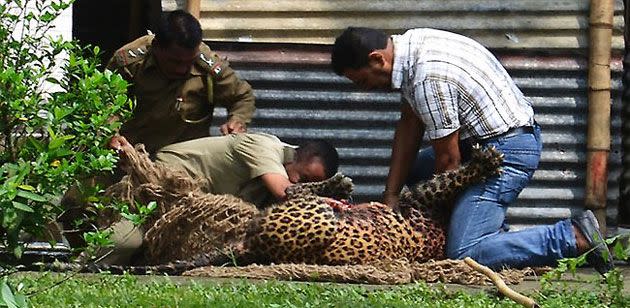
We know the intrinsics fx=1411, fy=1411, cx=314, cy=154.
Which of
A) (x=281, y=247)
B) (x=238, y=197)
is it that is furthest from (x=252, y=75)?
(x=281, y=247)

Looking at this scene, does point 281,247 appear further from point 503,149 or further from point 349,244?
point 503,149

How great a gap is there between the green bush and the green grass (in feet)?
2.67

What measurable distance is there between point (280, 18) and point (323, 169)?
1.68 m

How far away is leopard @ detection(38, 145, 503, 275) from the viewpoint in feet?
22.2

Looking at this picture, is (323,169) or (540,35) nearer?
(323,169)

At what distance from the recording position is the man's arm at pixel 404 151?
23.3 ft

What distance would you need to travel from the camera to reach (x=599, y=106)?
27.8 ft

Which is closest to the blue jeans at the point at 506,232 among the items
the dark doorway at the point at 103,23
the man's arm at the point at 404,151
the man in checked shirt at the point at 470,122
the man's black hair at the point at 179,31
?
the man in checked shirt at the point at 470,122

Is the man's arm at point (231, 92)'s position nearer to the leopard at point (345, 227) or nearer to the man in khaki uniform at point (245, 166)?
the man in khaki uniform at point (245, 166)

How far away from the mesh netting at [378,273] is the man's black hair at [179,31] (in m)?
1.40

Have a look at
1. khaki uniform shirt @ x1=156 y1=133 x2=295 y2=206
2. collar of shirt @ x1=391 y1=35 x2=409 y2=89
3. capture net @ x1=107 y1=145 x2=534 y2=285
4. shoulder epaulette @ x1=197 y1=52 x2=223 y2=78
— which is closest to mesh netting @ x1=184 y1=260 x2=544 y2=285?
capture net @ x1=107 y1=145 x2=534 y2=285

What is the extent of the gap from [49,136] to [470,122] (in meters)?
2.95

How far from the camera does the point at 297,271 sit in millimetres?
6590

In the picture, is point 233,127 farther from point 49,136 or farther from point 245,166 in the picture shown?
point 49,136
